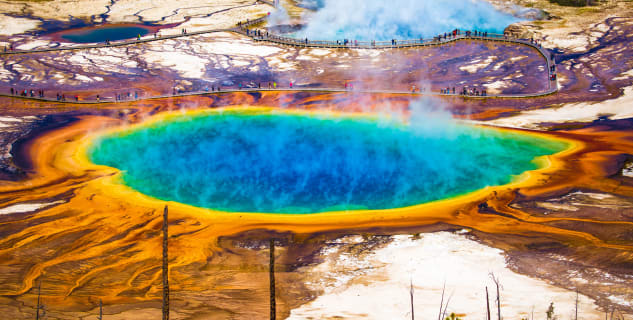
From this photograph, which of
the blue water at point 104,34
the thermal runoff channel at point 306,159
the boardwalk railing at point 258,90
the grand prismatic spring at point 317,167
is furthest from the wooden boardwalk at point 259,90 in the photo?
the blue water at point 104,34

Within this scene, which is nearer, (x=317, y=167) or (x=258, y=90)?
(x=317, y=167)

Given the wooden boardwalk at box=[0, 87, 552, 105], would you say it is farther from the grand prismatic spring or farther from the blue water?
the blue water

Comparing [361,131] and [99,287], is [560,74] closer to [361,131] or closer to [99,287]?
[361,131]

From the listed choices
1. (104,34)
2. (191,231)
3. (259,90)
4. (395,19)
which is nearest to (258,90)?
(259,90)

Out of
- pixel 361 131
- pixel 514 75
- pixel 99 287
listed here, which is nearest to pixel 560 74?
pixel 514 75

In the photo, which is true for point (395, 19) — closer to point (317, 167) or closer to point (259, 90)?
point (259, 90)

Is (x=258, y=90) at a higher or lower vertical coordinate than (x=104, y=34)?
lower

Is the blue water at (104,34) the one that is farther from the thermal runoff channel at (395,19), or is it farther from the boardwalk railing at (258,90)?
the boardwalk railing at (258,90)
